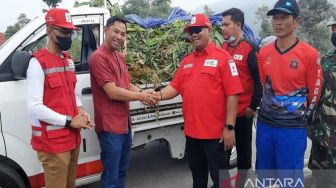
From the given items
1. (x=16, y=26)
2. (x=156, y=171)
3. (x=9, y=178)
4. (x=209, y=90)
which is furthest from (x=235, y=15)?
(x=16, y=26)

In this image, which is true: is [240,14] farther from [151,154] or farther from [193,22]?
[151,154]

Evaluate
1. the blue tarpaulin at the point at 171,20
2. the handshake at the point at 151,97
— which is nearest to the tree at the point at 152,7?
the blue tarpaulin at the point at 171,20

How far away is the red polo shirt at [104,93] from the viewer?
3082 mm

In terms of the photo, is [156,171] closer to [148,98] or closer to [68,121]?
[148,98]

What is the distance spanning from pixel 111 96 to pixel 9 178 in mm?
1098

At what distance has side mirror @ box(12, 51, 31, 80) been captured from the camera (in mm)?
2806

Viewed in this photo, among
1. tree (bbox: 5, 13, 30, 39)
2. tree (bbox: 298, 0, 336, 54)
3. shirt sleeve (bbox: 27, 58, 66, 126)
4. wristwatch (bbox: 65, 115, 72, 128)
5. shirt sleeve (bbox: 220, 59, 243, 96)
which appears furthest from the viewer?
tree (bbox: 5, 13, 30, 39)

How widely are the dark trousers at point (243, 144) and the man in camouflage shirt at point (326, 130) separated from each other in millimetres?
606

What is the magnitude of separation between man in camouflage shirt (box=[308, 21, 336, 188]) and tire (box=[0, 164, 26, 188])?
2766 millimetres

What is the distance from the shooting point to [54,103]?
2.62 meters

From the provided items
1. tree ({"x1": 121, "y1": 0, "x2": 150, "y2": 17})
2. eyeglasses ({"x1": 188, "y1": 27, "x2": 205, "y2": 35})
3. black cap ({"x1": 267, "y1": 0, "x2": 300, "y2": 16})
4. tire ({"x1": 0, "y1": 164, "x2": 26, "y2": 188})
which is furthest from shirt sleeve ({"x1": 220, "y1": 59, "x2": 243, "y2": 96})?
tree ({"x1": 121, "y1": 0, "x2": 150, "y2": 17})

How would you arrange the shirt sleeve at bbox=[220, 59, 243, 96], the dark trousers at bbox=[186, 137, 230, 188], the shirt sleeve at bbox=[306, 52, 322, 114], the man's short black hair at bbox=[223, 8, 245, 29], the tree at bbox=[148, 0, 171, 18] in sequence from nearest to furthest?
the shirt sleeve at bbox=[306, 52, 322, 114] → the shirt sleeve at bbox=[220, 59, 243, 96] → the dark trousers at bbox=[186, 137, 230, 188] → the man's short black hair at bbox=[223, 8, 245, 29] → the tree at bbox=[148, 0, 171, 18]

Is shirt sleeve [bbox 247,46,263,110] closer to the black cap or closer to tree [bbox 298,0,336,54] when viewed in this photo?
the black cap

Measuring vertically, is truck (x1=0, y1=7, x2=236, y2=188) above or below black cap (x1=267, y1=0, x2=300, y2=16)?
below
